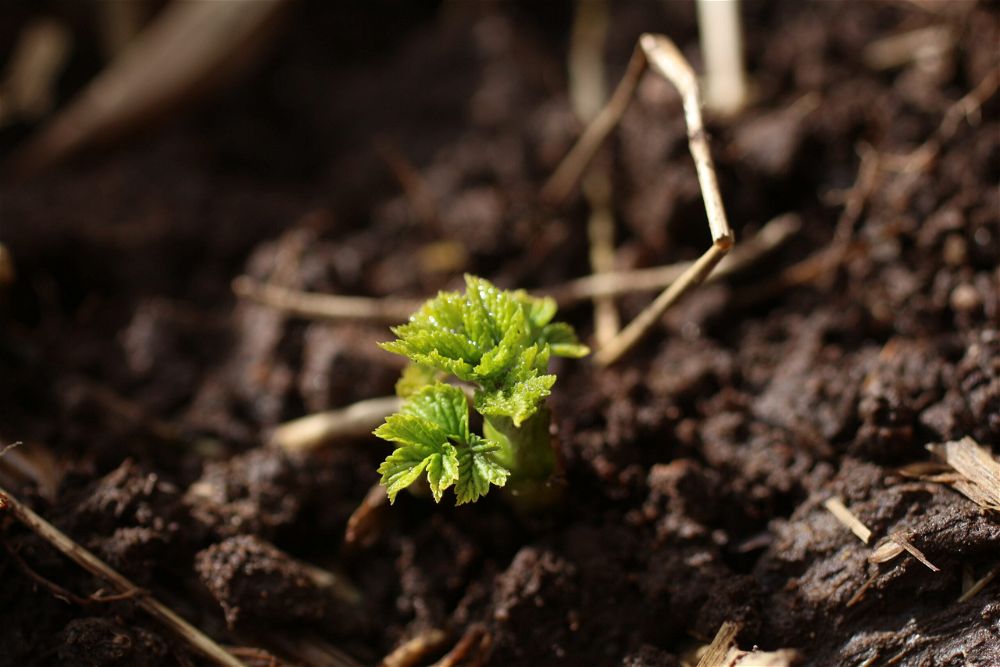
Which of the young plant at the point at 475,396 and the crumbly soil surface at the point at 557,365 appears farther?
the crumbly soil surface at the point at 557,365

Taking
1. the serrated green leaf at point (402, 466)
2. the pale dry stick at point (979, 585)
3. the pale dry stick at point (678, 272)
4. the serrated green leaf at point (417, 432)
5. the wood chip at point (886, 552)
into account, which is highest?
the pale dry stick at point (678, 272)

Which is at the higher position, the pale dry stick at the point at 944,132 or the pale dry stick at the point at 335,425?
the pale dry stick at the point at 944,132

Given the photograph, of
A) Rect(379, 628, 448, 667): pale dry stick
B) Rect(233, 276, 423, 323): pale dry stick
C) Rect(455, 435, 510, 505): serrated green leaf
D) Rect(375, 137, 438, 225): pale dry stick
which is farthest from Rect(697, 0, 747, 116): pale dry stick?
Rect(379, 628, 448, 667): pale dry stick

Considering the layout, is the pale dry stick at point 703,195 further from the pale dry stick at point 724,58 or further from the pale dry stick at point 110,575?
the pale dry stick at point 110,575

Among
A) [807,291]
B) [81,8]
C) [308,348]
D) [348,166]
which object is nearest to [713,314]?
[807,291]

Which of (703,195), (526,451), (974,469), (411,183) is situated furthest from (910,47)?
(526,451)

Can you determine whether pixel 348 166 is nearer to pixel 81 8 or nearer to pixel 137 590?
pixel 81 8

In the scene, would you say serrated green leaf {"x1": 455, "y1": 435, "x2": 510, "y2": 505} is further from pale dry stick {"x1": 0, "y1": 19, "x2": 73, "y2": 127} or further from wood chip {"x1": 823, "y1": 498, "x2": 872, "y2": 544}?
pale dry stick {"x1": 0, "y1": 19, "x2": 73, "y2": 127}

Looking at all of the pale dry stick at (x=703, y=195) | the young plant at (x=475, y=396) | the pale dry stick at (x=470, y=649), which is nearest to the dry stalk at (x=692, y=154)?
the pale dry stick at (x=703, y=195)
